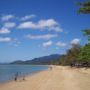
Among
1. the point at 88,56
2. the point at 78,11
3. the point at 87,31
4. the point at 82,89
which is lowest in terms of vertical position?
the point at 82,89

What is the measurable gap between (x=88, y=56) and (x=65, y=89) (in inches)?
472

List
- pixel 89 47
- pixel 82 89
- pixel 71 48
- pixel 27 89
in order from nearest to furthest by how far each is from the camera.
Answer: pixel 89 47 → pixel 82 89 → pixel 27 89 → pixel 71 48

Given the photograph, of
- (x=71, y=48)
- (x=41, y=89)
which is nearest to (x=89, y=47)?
(x=41, y=89)

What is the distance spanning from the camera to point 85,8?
56.1 feet

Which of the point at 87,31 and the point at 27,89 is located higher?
the point at 87,31

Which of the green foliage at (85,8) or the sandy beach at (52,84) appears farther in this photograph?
the sandy beach at (52,84)

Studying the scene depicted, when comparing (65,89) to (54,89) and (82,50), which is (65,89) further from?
(82,50)

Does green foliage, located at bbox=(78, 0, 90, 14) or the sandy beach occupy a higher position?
green foliage, located at bbox=(78, 0, 90, 14)

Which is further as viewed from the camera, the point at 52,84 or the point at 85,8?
the point at 52,84

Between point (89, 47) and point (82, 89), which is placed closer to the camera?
point (89, 47)

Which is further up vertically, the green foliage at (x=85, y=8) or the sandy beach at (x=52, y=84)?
the green foliage at (x=85, y=8)

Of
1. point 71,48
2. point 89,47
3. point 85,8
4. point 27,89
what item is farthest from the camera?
point 71,48

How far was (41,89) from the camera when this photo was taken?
92.7ft

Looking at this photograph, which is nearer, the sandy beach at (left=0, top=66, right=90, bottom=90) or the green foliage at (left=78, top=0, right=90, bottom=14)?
the green foliage at (left=78, top=0, right=90, bottom=14)
